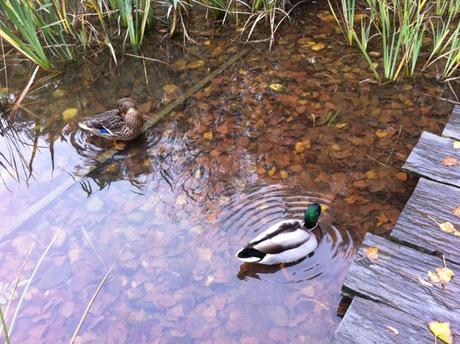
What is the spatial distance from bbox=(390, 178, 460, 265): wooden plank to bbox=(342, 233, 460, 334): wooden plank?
0.23 feet

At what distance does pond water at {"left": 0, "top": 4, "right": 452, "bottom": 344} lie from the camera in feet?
9.75

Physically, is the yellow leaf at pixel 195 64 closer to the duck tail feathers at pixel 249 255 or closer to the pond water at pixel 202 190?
the pond water at pixel 202 190

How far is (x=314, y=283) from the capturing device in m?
3.05

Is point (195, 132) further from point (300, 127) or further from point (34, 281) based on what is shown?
point (34, 281)

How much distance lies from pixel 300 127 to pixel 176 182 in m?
1.22

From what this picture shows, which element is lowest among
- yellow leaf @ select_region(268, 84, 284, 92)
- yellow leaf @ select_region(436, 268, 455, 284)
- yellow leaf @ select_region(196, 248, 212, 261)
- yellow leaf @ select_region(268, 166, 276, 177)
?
yellow leaf @ select_region(196, 248, 212, 261)

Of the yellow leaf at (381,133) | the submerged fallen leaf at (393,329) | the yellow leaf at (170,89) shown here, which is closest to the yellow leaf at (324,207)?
the yellow leaf at (381,133)

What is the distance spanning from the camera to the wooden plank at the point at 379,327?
234 cm

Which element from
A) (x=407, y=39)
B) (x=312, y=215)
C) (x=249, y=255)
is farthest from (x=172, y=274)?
(x=407, y=39)

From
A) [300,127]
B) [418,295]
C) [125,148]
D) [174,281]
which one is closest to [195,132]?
[125,148]

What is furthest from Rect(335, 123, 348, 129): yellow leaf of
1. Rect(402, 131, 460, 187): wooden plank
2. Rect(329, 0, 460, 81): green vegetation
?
Rect(402, 131, 460, 187): wooden plank

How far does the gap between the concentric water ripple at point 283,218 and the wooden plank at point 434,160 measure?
65 centimetres

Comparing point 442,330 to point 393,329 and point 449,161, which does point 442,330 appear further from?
point 449,161

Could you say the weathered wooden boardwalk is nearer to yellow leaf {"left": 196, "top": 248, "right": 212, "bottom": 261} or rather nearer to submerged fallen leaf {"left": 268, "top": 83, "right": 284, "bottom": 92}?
yellow leaf {"left": 196, "top": 248, "right": 212, "bottom": 261}
